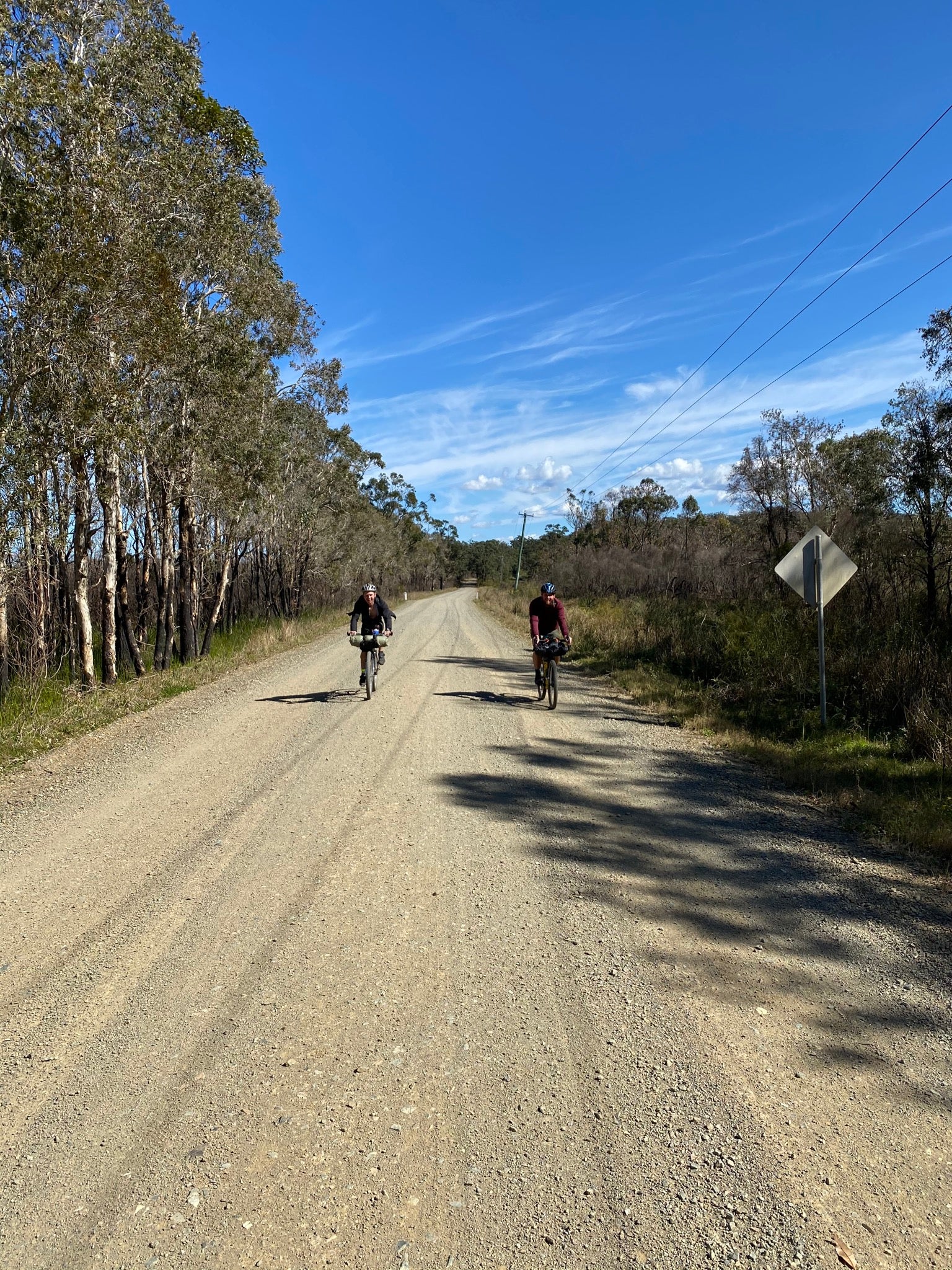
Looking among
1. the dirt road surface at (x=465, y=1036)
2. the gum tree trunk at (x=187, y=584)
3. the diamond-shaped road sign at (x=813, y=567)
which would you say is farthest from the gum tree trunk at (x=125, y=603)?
the diamond-shaped road sign at (x=813, y=567)

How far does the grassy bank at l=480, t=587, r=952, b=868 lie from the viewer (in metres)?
6.25

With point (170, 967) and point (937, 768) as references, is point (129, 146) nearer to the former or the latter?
point (170, 967)

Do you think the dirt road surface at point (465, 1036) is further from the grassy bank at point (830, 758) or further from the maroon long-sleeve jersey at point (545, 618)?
the maroon long-sleeve jersey at point (545, 618)

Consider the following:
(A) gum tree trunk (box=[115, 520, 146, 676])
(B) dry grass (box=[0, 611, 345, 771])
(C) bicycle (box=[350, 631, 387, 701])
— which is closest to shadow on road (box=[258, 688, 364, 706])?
(C) bicycle (box=[350, 631, 387, 701])

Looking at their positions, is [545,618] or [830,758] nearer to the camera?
[830,758]

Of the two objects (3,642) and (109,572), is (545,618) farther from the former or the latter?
(3,642)

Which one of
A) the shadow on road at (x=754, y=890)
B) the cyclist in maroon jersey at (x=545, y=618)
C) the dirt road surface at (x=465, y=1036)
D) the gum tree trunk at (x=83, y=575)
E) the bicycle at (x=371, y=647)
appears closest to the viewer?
the dirt road surface at (x=465, y=1036)

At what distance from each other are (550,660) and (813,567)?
400cm

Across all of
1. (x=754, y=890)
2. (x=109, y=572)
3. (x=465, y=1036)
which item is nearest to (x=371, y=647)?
(x=109, y=572)

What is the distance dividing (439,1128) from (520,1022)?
748mm

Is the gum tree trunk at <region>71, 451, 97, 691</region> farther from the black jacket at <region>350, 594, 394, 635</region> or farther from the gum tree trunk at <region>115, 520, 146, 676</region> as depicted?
the black jacket at <region>350, 594, 394, 635</region>

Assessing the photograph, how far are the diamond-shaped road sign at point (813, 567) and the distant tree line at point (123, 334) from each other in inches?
397

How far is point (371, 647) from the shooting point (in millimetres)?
11773

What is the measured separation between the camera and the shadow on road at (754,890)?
3.59 metres
